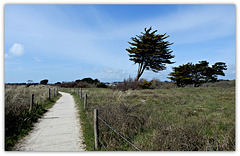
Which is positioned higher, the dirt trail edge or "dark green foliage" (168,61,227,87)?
"dark green foliage" (168,61,227,87)

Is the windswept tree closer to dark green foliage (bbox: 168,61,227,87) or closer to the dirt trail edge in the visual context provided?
dark green foliage (bbox: 168,61,227,87)

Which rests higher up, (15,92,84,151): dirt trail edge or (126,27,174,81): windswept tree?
(126,27,174,81): windswept tree

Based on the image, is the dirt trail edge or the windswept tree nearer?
the dirt trail edge

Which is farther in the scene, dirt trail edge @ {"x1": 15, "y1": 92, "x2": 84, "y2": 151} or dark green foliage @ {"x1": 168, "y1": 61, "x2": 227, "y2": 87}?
dark green foliage @ {"x1": 168, "y1": 61, "x2": 227, "y2": 87}

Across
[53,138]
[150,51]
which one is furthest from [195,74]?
[53,138]

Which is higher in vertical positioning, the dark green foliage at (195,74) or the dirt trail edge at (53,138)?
the dark green foliage at (195,74)

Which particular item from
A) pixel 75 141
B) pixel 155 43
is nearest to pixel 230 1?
pixel 75 141

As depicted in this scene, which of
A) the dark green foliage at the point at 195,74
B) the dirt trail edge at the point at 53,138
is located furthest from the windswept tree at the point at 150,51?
the dirt trail edge at the point at 53,138

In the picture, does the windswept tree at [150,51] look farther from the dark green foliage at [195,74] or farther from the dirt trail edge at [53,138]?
the dirt trail edge at [53,138]

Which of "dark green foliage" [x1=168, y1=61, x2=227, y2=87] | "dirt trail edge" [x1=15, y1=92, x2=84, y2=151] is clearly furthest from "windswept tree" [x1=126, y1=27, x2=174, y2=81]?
"dirt trail edge" [x1=15, y1=92, x2=84, y2=151]

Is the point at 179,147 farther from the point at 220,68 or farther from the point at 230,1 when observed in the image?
the point at 220,68

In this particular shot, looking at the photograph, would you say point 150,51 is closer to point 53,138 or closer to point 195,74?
point 195,74

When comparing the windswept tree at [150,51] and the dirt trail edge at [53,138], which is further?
the windswept tree at [150,51]

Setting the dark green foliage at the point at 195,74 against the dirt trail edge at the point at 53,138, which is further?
the dark green foliage at the point at 195,74
